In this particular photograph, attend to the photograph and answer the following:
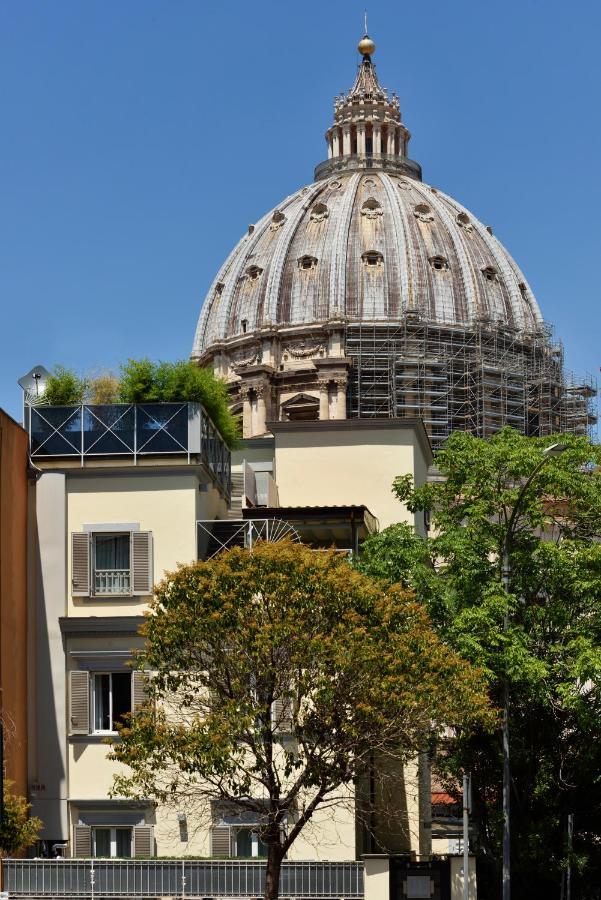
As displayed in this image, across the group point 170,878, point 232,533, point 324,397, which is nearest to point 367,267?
point 324,397

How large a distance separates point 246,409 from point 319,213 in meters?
19.6

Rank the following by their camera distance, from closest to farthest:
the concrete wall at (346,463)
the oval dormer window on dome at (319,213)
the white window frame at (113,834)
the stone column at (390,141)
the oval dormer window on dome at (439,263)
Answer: the white window frame at (113,834) → the concrete wall at (346,463) → the oval dormer window on dome at (439,263) → the oval dormer window on dome at (319,213) → the stone column at (390,141)

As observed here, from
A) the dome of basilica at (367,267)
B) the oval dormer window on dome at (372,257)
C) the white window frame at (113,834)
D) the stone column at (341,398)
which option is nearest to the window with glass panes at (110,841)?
the white window frame at (113,834)

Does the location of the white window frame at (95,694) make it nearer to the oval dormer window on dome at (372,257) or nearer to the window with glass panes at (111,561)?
the window with glass panes at (111,561)

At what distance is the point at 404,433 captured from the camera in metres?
42.2

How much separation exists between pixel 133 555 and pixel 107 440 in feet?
8.09

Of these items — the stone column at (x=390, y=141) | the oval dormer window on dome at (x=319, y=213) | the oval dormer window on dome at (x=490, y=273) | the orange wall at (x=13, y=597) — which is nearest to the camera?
the orange wall at (x=13, y=597)

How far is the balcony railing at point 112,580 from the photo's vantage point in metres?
35.4

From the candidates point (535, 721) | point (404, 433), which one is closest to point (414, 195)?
point (404, 433)

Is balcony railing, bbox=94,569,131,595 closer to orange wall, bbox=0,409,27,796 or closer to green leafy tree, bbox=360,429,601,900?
orange wall, bbox=0,409,27,796

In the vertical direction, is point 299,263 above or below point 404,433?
above

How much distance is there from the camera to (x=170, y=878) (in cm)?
3161

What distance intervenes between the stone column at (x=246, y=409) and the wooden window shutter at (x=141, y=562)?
78487 mm

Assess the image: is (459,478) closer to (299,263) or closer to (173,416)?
(173,416)
